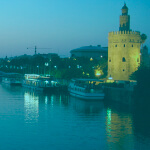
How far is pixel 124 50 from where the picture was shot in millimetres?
44688

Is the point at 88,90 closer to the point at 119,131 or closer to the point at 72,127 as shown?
the point at 72,127

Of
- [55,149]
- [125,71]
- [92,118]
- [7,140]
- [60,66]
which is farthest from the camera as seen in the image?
[60,66]

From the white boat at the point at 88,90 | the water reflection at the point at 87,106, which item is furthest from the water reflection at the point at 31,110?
the white boat at the point at 88,90

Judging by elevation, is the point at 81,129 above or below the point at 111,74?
below

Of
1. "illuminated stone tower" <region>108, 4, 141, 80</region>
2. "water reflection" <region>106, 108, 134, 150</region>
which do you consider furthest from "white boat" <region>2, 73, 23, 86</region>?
"water reflection" <region>106, 108, 134, 150</region>

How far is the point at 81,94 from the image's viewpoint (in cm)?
3888

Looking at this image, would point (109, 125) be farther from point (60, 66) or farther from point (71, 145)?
point (60, 66)

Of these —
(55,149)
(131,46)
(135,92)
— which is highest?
(131,46)

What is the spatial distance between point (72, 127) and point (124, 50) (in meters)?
22.9

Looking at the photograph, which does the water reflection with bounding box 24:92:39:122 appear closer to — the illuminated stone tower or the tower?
the illuminated stone tower

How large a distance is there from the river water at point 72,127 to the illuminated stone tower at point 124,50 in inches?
459

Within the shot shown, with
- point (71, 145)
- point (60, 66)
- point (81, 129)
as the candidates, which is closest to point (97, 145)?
point (71, 145)

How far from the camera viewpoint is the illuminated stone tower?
44.8m

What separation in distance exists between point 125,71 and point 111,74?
7.09ft
